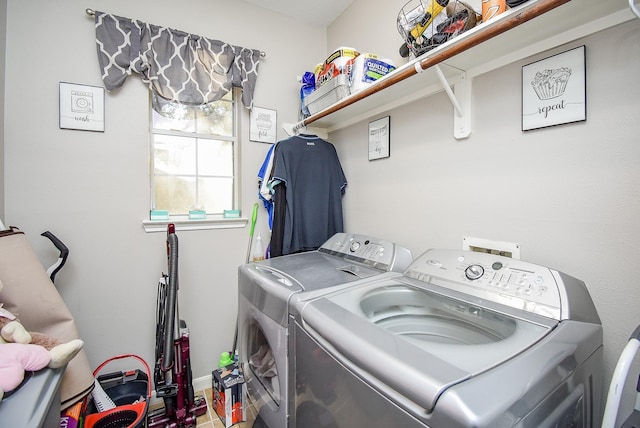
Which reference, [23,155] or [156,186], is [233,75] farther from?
[23,155]

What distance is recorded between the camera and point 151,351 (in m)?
1.88

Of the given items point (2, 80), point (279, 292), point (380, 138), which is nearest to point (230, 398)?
point (279, 292)

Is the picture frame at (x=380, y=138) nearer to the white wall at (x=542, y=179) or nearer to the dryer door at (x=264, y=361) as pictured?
the white wall at (x=542, y=179)

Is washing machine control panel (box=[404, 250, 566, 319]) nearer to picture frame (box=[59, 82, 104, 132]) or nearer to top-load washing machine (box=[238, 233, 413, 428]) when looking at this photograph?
top-load washing machine (box=[238, 233, 413, 428])

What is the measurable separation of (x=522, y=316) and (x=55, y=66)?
8.38 ft

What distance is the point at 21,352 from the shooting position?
0.83m

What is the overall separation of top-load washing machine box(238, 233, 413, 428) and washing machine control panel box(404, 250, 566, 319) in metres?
0.24

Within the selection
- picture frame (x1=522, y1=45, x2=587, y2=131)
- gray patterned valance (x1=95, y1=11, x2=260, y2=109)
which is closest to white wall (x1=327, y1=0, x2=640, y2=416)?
picture frame (x1=522, y1=45, x2=587, y2=131)

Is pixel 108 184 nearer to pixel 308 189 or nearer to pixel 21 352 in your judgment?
pixel 21 352

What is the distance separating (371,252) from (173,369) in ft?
4.53

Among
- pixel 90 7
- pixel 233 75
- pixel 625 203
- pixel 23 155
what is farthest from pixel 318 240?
pixel 90 7

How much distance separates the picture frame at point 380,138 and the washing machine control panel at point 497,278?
2.73 feet

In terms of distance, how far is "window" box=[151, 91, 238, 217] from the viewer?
1960mm

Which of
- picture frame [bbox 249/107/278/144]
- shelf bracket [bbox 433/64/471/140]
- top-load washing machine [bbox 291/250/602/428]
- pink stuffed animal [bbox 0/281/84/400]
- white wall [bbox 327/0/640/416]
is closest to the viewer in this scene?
top-load washing machine [bbox 291/250/602/428]
